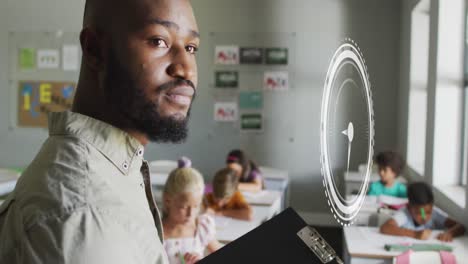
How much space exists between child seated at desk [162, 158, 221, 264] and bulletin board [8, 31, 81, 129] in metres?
4.00

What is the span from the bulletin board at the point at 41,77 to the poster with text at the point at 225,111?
1665 mm

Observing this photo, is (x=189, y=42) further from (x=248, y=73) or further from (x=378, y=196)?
(x=248, y=73)

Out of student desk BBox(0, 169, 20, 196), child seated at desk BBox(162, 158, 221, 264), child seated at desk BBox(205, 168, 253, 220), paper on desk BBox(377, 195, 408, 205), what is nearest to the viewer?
child seated at desk BBox(162, 158, 221, 264)

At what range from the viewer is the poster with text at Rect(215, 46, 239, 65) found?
19.0 feet

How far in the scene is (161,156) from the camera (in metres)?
5.93

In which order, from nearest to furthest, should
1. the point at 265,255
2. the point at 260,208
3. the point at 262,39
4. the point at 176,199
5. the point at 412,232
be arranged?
the point at 265,255
the point at 176,199
the point at 412,232
the point at 260,208
the point at 262,39

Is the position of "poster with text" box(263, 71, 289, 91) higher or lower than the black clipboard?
higher

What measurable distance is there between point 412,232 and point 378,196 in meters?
0.88

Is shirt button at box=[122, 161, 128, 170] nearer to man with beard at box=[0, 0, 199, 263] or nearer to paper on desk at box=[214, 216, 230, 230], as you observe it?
man with beard at box=[0, 0, 199, 263]

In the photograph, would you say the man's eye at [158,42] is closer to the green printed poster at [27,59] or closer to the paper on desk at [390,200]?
the paper on desk at [390,200]

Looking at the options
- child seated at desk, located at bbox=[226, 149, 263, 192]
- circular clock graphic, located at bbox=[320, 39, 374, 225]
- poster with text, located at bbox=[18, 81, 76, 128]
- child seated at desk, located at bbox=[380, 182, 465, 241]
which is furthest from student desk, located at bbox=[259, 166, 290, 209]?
circular clock graphic, located at bbox=[320, 39, 374, 225]

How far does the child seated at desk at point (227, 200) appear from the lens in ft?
10.3

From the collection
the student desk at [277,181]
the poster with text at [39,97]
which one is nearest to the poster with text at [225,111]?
the student desk at [277,181]

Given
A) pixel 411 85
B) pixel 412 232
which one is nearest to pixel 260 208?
pixel 412 232
